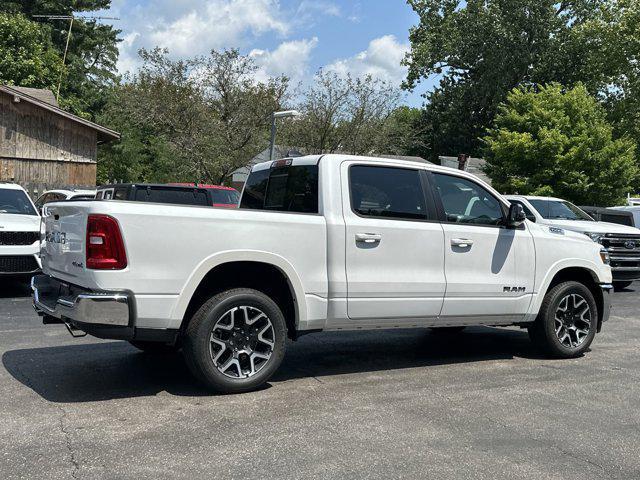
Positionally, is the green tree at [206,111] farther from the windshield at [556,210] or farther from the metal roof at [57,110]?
the windshield at [556,210]

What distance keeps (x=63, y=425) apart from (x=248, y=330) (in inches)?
60.2

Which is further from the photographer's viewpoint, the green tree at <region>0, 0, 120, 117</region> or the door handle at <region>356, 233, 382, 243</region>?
the green tree at <region>0, 0, 120, 117</region>

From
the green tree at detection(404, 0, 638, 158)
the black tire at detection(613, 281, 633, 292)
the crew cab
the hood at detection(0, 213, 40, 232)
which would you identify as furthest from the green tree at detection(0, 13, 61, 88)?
the black tire at detection(613, 281, 633, 292)

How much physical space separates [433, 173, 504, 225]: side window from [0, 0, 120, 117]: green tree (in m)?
44.0

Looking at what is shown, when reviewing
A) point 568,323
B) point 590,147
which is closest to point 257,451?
point 568,323

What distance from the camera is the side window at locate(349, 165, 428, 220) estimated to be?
5969 mm

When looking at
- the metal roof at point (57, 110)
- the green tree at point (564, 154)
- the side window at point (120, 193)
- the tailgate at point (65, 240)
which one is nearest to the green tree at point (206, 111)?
the metal roof at point (57, 110)

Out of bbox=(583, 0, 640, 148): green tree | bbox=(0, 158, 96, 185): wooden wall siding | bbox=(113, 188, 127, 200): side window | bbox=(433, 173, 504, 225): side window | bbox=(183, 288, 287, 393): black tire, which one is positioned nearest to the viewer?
bbox=(183, 288, 287, 393): black tire

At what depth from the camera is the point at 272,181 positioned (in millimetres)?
6680

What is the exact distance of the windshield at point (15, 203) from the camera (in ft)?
38.6

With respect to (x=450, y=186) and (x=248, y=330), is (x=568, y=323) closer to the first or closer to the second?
(x=450, y=186)

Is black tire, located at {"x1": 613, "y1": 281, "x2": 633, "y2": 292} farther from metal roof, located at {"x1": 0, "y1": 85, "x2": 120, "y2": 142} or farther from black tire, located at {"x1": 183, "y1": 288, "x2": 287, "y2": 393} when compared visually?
metal roof, located at {"x1": 0, "y1": 85, "x2": 120, "y2": 142}

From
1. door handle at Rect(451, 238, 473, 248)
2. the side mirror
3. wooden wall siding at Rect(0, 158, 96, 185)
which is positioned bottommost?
door handle at Rect(451, 238, 473, 248)

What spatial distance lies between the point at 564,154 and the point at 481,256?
845 inches
